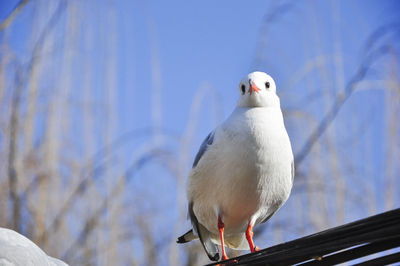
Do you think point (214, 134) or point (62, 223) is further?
point (62, 223)

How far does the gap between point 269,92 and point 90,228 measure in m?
1.90

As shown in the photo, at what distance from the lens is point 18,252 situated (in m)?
1.73

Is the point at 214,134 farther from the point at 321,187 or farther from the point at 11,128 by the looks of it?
the point at 11,128

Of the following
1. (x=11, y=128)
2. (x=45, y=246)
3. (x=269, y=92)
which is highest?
(x=269, y=92)

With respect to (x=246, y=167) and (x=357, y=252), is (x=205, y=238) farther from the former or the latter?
(x=357, y=252)

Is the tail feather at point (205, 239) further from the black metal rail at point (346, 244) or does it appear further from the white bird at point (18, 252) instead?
the black metal rail at point (346, 244)

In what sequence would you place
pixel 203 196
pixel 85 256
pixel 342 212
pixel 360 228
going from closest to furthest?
pixel 360 228 < pixel 203 196 < pixel 342 212 < pixel 85 256

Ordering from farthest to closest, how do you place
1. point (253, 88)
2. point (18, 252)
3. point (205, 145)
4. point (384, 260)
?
point (205, 145) < point (253, 88) < point (18, 252) < point (384, 260)

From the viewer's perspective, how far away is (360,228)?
1.03 metres

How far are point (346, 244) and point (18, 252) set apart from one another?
1.08 m

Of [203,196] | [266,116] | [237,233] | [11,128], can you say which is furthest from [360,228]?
[11,128]

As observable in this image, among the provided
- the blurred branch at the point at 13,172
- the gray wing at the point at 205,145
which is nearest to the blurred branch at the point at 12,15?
the blurred branch at the point at 13,172

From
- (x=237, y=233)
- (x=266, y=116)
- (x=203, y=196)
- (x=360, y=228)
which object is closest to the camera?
(x=360, y=228)

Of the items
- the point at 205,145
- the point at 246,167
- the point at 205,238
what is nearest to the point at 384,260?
the point at 246,167
